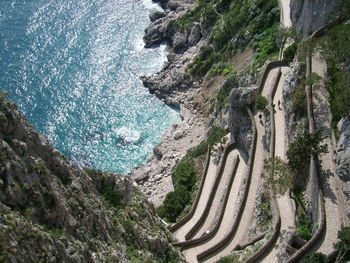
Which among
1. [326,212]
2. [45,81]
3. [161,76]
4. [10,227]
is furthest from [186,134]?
[10,227]

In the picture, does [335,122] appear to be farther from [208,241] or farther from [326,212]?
[208,241]

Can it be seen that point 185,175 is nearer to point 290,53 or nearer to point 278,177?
point 278,177

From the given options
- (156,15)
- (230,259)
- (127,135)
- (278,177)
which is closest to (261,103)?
(278,177)

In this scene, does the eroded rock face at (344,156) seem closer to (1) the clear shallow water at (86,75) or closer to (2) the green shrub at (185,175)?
(2) the green shrub at (185,175)

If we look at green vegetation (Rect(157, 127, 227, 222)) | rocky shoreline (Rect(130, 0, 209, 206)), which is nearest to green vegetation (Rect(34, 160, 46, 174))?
green vegetation (Rect(157, 127, 227, 222))

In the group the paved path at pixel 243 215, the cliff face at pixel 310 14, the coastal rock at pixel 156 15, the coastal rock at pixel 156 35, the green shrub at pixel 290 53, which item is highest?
the coastal rock at pixel 156 15

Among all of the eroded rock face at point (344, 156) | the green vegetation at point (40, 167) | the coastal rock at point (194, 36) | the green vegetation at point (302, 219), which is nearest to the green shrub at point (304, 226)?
the green vegetation at point (302, 219)

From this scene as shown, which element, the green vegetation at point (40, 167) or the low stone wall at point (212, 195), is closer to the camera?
the green vegetation at point (40, 167)
